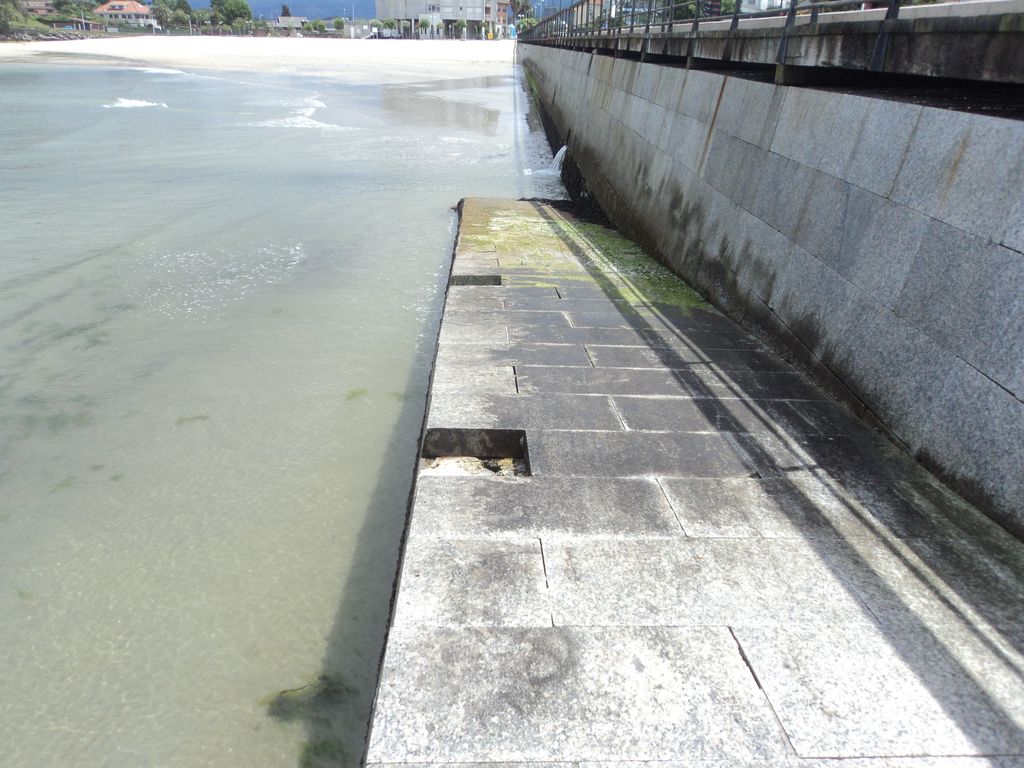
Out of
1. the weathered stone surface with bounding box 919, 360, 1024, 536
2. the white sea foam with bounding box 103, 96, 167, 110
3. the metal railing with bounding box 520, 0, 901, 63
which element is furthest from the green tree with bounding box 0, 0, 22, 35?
the weathered stone surface with bounding box 919, 360, 1024, 536

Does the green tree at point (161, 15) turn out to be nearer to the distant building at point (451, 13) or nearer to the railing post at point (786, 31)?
the distant building at point (451, 13)

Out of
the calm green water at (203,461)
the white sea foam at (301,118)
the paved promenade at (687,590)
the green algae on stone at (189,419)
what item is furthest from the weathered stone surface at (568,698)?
the white sea foam at (301,118)

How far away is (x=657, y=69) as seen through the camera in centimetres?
1056

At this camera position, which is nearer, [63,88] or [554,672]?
[554,672]

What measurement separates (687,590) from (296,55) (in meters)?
89.4

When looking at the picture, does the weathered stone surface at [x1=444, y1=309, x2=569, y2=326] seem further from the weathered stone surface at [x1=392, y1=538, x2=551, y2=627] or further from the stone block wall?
the weathered stone surface at [x1=392, y1=538, x2=551, y2=627]

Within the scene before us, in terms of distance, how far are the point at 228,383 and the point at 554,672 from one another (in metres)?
5.05

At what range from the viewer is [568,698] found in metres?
2.38

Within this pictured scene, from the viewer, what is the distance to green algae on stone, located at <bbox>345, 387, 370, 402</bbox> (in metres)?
6.25

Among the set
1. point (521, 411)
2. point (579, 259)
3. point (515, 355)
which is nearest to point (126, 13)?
point (579, 259)

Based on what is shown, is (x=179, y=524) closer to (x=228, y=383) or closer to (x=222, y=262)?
→ (x=228, y=383)

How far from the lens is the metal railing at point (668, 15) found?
5.94 meters

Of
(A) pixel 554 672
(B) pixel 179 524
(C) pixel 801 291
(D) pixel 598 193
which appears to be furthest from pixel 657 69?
(A) pixel 554 672

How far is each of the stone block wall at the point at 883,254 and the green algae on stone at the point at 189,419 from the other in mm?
4816
